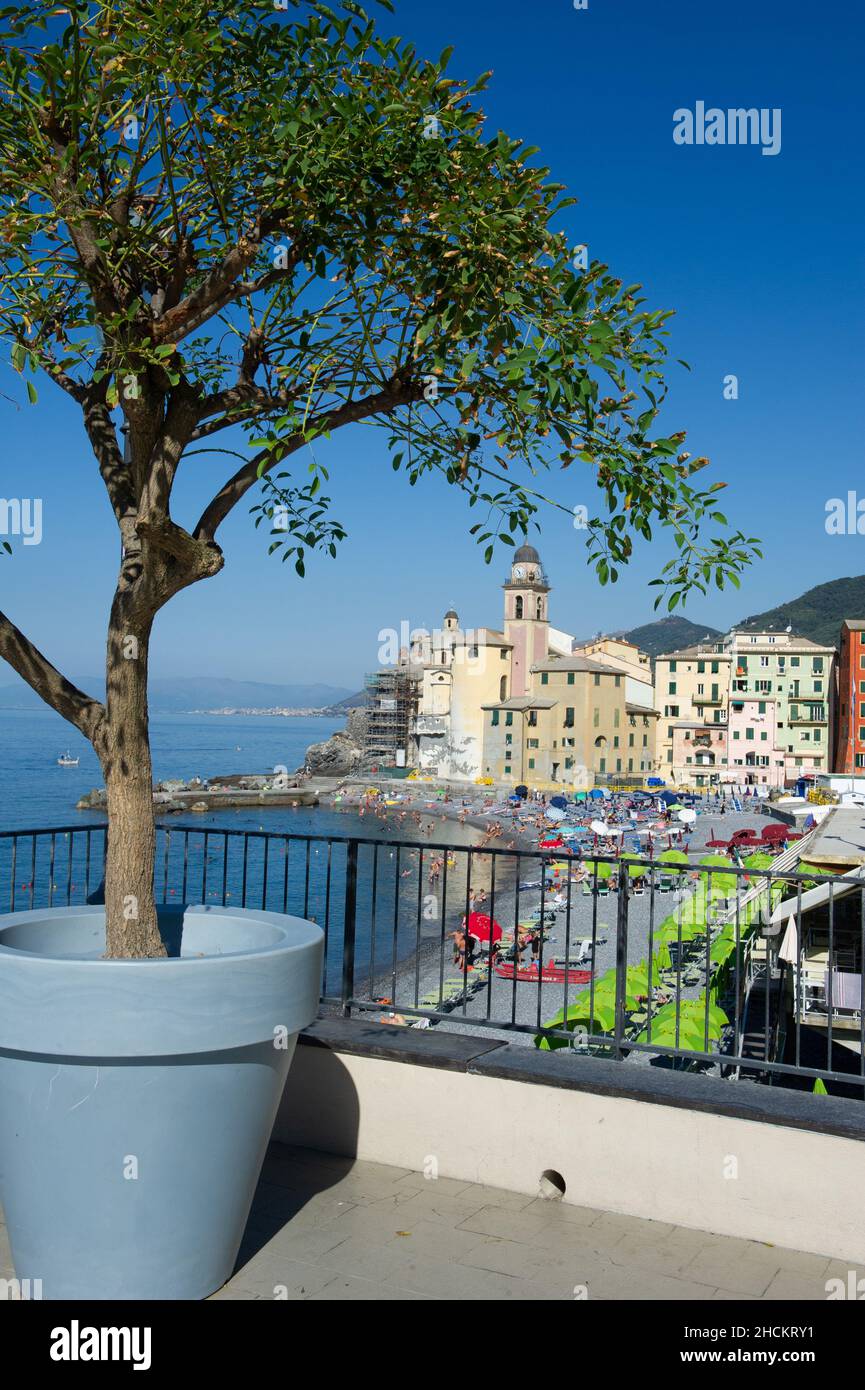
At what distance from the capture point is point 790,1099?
3.72 metres

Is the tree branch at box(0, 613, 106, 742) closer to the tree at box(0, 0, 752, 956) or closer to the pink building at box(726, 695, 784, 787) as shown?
the tree at box(0, 0, 752, 956)

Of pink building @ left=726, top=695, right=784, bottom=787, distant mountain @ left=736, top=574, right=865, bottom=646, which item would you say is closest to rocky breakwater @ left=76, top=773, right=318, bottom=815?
pink building @ left=726, top=695, right=784, bottom=787

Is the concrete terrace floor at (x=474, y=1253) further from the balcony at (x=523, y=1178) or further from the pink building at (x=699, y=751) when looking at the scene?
the pink building at (x=699, y=751)

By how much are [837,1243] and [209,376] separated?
157 inches

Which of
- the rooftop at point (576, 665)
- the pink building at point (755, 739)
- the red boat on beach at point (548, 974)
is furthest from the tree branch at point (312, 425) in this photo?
the pink building at point (755, 739)

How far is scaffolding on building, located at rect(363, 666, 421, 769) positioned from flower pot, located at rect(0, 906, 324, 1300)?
300 ft

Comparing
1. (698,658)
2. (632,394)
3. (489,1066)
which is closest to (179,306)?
(632,394)

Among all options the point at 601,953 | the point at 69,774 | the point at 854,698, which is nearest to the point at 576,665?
the point at 854,698

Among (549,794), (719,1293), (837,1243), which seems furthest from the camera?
(549,794)

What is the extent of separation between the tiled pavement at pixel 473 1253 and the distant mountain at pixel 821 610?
146 meters

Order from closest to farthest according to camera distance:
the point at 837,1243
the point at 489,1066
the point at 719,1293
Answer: the point at 719,1293, the point at 837,1243, the point at 489,1066

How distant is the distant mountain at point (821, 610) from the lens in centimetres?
14725
